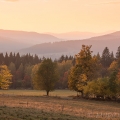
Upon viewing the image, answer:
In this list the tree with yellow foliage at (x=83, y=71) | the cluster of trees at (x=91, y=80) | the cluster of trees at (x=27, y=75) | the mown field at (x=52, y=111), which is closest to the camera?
the mown field at (x=52, y=111)

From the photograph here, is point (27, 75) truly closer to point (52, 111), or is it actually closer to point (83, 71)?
point (83, 71)

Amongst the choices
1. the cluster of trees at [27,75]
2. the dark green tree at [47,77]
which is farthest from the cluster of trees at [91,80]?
the cluster of trees at [27,75]

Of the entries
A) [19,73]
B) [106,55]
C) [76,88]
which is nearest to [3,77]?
[76,88]

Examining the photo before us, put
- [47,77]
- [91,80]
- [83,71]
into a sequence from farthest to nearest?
1. [47,77]
2. [91,80]
3. [83,71]

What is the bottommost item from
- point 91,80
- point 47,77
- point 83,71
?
point 91,80

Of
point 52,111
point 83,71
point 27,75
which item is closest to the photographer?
point 52,111

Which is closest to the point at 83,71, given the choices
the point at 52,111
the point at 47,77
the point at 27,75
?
the point at 47,77

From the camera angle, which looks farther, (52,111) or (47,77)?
(47,77)

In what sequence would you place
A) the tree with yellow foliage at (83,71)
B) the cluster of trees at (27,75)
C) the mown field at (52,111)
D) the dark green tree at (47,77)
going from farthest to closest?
1. the cluster of trees at (27,75)
2. the dark green tree at (47,77)
3. the tree with yellow foliage at (83,71)
4. the mown field at (52,111)

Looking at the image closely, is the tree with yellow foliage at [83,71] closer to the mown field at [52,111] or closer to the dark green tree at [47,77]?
the dark green tree at [47,77]

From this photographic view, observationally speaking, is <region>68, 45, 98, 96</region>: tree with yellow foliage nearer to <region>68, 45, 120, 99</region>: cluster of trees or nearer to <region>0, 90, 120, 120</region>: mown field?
<region>68, 45, 120, 99</region>: cluster of trees

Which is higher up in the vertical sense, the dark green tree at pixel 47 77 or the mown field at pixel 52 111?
the dark green tree at pixel 47 77

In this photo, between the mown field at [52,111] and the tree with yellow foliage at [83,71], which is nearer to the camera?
the mown field at [52,111]

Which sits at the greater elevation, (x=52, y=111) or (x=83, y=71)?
(x=83, y=71)
